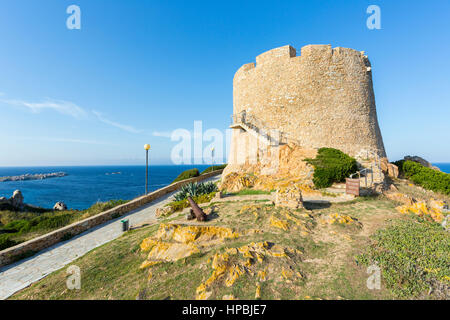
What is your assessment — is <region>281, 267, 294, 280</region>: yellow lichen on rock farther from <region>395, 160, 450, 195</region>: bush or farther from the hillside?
<region>395, 160, 450, 195</region>: bush

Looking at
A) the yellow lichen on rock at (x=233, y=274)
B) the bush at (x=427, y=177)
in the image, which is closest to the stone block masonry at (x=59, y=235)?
the yellow lichen on rock at (x=233, y=274)

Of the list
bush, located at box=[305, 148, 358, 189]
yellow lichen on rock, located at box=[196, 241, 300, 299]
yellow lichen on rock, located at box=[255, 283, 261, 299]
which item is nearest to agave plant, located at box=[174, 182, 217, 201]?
bush, located at box=[305, 148, 358, 189]

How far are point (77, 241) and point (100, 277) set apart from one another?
4.90 meters

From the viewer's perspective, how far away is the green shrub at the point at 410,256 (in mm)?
3539

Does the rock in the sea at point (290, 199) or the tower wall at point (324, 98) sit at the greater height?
the tower wall at point (324, 98)

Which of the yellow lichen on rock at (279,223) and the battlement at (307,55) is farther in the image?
the battlement at (307,55)

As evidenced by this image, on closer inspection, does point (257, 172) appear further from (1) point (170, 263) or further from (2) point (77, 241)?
(2) point (77, 241)

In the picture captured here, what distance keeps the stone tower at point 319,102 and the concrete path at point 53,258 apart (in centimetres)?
1162

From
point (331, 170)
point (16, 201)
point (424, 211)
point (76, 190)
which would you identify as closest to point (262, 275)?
point (424, 211)

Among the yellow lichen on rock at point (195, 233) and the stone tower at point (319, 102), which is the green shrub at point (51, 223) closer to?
the yellow lichen on rock at point (195, 233)

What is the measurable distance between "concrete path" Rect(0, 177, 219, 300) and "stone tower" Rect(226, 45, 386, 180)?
11.6 m

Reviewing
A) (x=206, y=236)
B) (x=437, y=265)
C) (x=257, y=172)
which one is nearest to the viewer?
(x=437, y=265)
